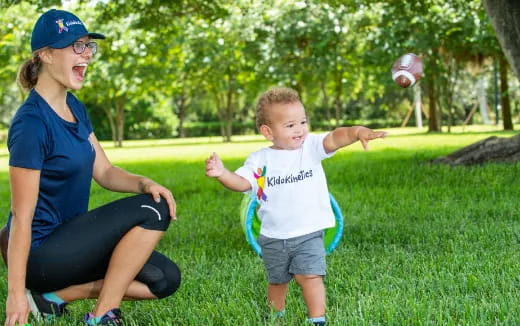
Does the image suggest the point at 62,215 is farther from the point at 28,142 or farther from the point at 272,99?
the point at 272,99

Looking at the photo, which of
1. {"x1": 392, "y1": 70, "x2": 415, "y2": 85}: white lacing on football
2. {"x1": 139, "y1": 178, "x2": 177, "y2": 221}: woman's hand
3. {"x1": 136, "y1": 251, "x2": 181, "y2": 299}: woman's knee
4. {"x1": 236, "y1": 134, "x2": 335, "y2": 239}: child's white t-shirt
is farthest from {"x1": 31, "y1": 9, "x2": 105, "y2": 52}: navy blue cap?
{"x1": 392, "y1": 70, "x2": 415, "y2": 85}: white lacing on football

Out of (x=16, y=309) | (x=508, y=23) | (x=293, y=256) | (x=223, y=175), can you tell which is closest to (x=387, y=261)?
(x=293, y=256)

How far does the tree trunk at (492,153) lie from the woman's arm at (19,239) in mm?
8736

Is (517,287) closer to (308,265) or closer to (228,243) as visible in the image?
(308,265)

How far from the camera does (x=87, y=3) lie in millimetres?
13000

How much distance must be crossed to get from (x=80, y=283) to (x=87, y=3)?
1021cm

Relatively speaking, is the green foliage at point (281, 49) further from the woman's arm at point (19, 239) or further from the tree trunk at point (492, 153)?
the woman's arm at point (19, 239)

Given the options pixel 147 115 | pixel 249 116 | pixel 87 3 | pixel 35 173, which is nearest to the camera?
pixel 35 173

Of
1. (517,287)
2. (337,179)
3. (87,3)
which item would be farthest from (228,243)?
(87,3)

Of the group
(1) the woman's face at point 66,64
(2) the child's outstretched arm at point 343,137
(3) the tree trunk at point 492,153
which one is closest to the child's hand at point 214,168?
(2) the child's outstretched arm at point 343,137

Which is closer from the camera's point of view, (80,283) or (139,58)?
(80,283)

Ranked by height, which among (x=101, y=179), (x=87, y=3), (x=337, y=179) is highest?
(x=87, y=3)

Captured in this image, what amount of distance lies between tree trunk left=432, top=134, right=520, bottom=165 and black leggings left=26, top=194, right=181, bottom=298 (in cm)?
831

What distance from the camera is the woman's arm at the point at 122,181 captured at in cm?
360
